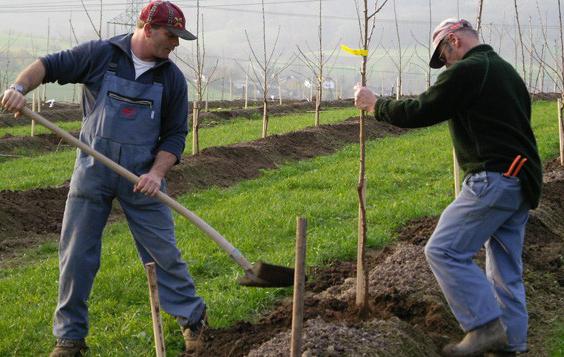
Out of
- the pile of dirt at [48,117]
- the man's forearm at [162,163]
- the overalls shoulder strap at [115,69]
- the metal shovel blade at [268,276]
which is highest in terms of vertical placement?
the overalls shoulder strap at [115,69]

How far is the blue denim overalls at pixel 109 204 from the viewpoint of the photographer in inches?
164

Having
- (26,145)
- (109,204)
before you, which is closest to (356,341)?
(109,204)

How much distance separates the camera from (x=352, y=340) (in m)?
3.96

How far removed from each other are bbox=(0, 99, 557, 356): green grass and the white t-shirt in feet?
5.64

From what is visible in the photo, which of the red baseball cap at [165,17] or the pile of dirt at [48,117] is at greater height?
the red baseball cap at [165,17]

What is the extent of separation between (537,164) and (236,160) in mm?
10094

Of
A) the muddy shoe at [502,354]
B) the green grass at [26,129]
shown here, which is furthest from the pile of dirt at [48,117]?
the muddy shoe at [502,354]

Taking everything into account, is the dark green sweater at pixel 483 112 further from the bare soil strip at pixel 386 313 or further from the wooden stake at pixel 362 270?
the bare soil strip at pixel 386 313

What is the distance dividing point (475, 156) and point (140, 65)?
78.6 inches

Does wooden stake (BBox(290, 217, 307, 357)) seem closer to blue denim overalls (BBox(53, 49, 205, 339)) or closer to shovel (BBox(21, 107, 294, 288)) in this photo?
shovel (BBox(21, 107, 294, 288))

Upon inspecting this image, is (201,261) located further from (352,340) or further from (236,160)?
(236,160)

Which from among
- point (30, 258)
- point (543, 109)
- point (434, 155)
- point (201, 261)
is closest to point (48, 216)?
point (30, 258)

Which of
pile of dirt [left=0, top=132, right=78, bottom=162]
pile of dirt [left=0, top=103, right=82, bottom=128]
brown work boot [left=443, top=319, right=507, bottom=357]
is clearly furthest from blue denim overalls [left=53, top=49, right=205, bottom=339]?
pile of dirt [left=0, top=103, right=82, bottom=128]

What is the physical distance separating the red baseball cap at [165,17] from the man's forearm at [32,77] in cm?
65
